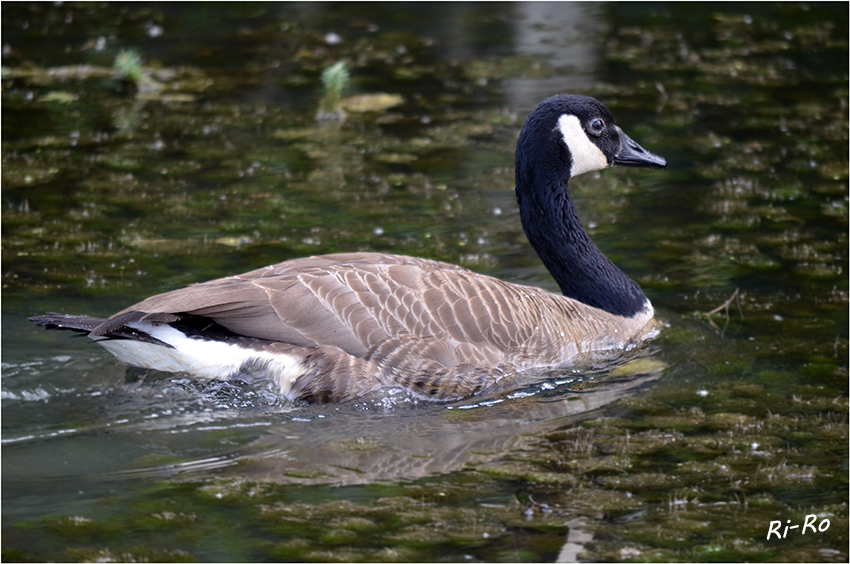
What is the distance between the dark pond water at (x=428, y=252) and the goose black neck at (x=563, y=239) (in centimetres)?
51

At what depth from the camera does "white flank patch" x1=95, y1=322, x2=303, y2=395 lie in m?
6.02

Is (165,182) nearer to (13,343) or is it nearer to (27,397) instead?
(13,343)

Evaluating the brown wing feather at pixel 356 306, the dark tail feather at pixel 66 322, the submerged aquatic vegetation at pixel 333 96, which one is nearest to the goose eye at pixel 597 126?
the brown wing feather at pixel 356 306

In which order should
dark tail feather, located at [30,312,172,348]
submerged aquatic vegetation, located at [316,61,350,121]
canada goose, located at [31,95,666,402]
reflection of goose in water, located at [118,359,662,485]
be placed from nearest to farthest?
1. reflection of goose in water, located at [118,359,662,485]
2. dark tail feather, located at [30,312,172,348]
3. canada goose, located at [31,95,666,402]
4. submerged aquatic vegetation, located at [316,61,350,121]

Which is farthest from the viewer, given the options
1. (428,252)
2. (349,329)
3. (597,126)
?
(428,252)

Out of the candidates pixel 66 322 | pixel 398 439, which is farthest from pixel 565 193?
pixel 66 322

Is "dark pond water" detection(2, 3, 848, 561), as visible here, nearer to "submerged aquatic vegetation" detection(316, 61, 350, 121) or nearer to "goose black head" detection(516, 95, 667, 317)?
"submerged aquatic vegetation" detection(316, 61, 350, 121)

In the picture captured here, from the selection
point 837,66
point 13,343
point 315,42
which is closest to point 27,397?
point 13,343

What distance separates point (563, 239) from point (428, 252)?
1445mm

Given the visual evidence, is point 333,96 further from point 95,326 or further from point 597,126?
point 95,326

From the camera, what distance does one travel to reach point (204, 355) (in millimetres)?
6070

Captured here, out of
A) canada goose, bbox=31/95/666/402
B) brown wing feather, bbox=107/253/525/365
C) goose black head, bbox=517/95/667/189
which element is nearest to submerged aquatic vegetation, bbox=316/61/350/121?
goose black head, bbox=517/95/667/189

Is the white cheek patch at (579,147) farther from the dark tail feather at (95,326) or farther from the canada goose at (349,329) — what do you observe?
the dark tail feather at (95,326)

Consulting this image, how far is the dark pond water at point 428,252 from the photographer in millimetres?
4930
